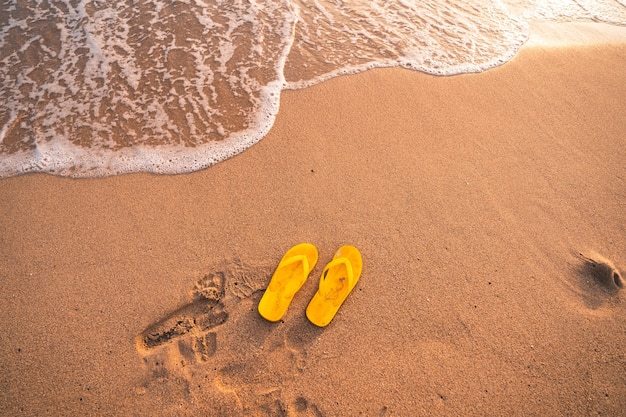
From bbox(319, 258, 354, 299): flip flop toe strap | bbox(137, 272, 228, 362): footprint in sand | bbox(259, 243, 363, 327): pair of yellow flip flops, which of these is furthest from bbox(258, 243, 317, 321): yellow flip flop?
A: bbox(137, 272, 228, 362): footprint in sand

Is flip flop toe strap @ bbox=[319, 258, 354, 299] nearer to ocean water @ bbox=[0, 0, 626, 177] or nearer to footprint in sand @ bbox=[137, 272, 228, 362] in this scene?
footprint in sand @ bbox=[137, 272, 228, 362]

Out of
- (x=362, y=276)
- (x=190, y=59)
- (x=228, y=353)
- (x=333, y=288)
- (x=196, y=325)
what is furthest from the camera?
(x=190, y=59)

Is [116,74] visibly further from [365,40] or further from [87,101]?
[365,40]

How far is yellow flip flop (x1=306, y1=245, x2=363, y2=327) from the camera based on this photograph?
231 cm

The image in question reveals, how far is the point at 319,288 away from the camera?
2422 mm

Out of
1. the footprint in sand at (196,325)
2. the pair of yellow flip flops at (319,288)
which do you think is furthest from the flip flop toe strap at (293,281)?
the footprint in sand at (196,325)

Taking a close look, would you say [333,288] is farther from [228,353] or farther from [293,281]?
[228,353]

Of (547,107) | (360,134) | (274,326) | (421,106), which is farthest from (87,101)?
(547,107)

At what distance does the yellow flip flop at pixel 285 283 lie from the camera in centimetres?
232

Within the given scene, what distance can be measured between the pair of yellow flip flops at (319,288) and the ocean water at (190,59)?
4.34 ft

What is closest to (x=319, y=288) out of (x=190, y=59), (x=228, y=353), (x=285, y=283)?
(x=285, y=283)

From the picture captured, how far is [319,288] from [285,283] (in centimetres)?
24

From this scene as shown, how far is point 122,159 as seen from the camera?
3168 mm

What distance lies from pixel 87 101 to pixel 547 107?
4.83 m
